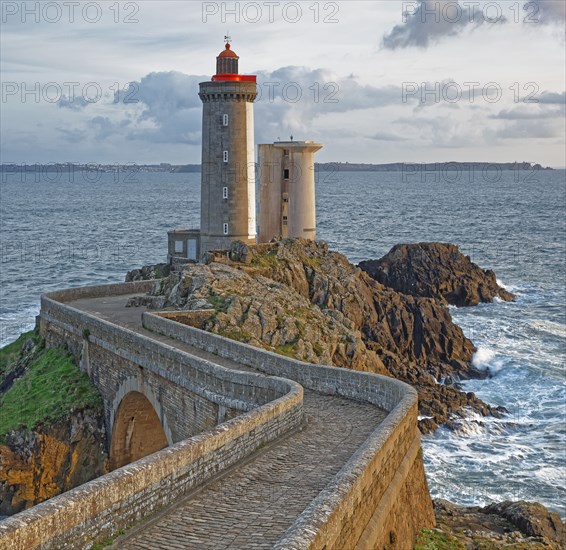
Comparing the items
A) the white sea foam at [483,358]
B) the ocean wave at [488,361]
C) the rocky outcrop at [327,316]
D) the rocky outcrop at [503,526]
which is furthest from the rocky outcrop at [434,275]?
the rocky outcrop at [503,526]

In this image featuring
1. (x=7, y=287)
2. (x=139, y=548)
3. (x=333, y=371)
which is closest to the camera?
(x=139, y=548)

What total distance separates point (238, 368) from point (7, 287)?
159 ft

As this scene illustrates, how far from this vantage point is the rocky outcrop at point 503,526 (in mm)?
20172

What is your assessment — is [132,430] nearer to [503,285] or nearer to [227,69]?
[227,69]

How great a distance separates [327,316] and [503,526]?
1382cm

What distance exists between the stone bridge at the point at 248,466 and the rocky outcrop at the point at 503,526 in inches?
70.5

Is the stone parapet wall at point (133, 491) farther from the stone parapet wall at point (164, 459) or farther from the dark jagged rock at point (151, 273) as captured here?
the dark jagged rock at point (151, 273)

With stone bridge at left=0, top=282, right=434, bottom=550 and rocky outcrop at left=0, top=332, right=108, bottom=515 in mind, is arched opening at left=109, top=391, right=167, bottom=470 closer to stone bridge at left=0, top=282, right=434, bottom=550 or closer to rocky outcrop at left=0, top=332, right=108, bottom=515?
stone bridge at left=0, top=282, right=434, bottom=550

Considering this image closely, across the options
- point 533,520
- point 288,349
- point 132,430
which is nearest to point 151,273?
point 288,349

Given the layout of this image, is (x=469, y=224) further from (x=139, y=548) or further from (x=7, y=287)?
(x=139, y=548)

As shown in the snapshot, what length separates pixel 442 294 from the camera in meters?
59.6

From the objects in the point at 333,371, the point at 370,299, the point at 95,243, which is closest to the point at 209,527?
the point at 333,371

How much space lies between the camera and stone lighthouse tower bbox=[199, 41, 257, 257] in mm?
42375

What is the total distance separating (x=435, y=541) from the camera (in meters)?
17.9
